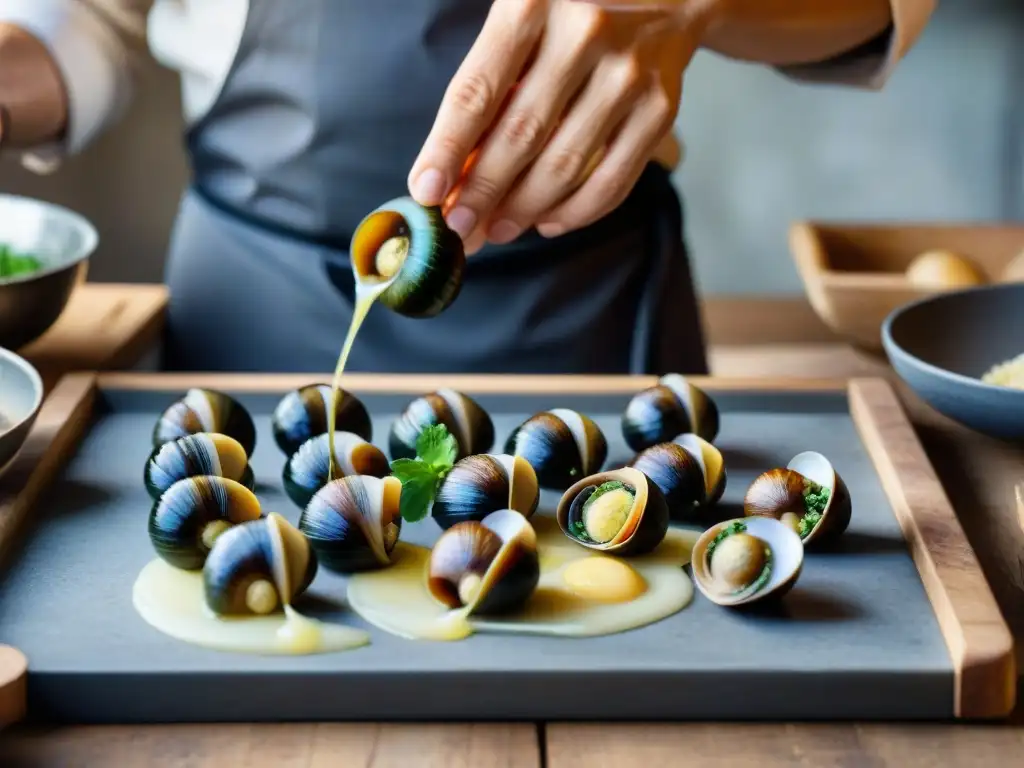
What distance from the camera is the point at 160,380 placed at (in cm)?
109

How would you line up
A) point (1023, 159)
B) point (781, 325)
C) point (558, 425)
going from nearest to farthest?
point (558, 425), point (781, 325), point (1023, 159)

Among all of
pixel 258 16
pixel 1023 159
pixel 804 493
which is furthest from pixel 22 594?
pixel 1023 159

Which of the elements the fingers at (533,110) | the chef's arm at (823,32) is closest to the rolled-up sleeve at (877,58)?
the chef's arm at (823,32)

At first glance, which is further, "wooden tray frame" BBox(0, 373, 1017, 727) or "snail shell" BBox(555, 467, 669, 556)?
"snail shell" BBox(555, 467, 669, 556)

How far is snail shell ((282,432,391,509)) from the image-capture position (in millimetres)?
838

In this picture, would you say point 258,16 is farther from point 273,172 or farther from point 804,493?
point 804,493

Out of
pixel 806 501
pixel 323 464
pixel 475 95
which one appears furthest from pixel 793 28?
pixel 323 464

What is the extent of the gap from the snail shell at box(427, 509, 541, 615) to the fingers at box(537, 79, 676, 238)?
33 cm

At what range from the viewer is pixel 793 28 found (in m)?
1.14

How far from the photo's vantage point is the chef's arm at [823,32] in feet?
3.59

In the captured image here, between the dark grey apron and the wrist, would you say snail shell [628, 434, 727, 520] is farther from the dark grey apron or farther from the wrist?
the wrist

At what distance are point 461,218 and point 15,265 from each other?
55cm

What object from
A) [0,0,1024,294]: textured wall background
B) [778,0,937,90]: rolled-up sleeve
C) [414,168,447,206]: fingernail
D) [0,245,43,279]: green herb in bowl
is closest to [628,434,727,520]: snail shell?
[414,168,447,206]: fingernail

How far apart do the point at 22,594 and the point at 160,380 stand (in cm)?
38
